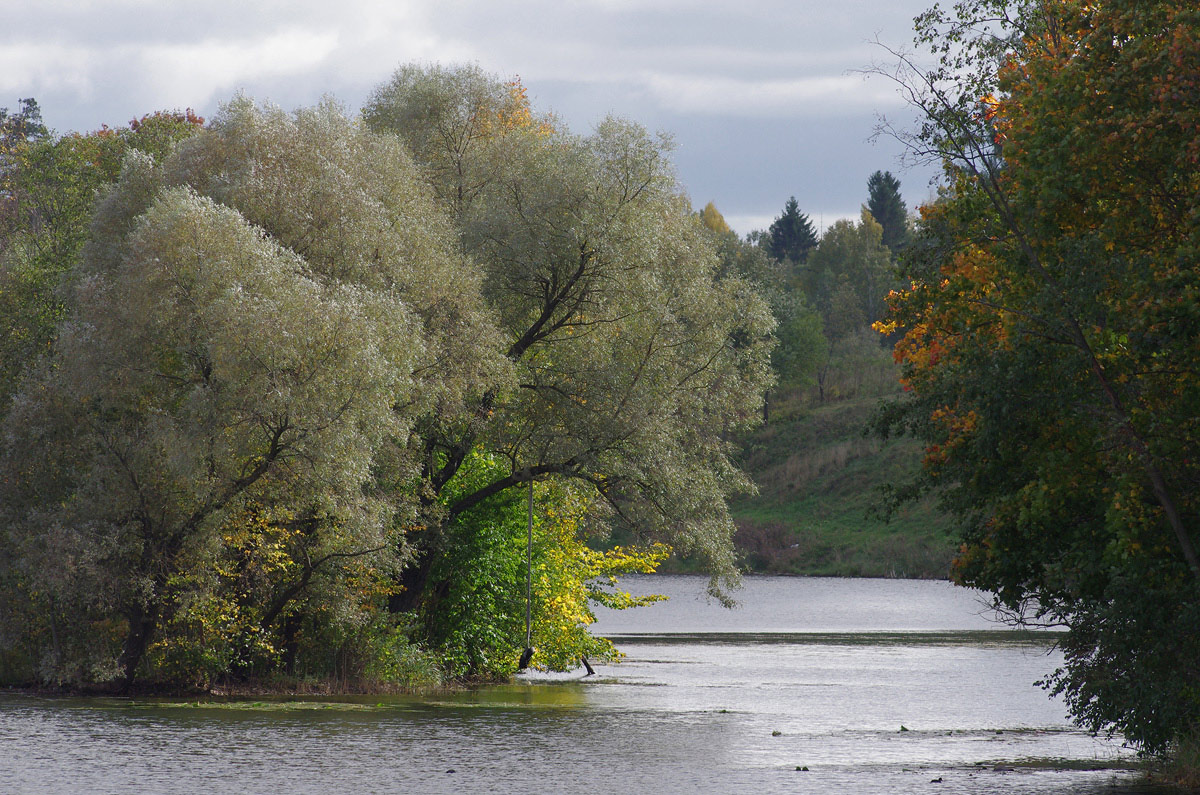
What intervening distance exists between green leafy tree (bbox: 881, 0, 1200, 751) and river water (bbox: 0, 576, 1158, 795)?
1.67 metres

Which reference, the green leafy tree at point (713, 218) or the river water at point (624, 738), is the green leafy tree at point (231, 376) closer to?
the river water at point (624, 738)

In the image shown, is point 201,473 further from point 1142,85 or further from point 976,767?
point 1142,85

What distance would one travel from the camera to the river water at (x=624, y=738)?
60.8 ft

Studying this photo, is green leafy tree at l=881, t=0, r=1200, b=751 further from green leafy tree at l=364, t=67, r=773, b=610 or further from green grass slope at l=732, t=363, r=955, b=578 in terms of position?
green grass slope at l=732, t=363, r=955, b=578

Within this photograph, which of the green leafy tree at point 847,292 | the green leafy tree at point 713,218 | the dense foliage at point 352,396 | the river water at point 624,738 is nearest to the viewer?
the river water at point 624,738

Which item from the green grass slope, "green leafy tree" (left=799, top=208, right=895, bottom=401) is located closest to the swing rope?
the green grass slope

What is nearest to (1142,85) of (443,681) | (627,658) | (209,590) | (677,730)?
(677,730)

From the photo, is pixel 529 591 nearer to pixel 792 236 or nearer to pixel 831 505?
pixel 831 505

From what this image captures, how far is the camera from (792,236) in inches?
6875

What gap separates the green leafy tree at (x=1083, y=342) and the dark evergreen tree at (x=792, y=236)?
153 metres

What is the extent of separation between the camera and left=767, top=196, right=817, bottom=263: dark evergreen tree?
567 feet

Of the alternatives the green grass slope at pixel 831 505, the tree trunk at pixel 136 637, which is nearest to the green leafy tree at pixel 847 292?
the green grass slope at pixel 831 505

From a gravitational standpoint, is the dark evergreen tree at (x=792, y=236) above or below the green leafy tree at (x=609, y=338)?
above

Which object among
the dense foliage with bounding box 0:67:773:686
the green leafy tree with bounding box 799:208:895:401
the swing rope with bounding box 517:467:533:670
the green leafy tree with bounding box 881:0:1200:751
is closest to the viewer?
the green leafy tree with bounding box 881:0:1200:751
